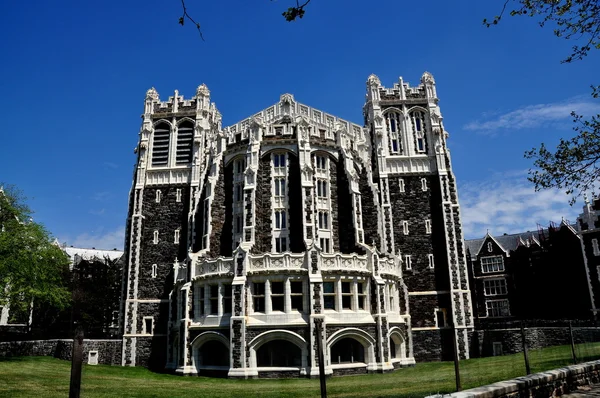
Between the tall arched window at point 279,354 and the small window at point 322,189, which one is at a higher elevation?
the small window at point 322,189

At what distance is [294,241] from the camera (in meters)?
34.0

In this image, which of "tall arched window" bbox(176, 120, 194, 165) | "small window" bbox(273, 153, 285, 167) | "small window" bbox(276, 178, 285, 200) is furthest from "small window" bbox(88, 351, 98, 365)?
"small window" bbox(273, 153, 285, 167)

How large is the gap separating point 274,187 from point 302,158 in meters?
3.05

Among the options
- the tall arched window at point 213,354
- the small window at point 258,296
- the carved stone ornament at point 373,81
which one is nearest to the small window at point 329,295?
the small window at point 258,296

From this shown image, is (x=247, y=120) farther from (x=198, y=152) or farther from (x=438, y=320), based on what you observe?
(x=438, y=320)

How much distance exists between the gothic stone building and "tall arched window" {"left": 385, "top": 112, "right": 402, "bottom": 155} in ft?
0.44

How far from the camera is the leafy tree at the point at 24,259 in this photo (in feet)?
92.1

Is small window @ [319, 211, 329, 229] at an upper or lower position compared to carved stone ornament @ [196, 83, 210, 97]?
lower

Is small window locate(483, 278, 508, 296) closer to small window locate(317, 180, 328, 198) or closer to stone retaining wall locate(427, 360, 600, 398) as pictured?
small window locate(317, 180, 328, 198)

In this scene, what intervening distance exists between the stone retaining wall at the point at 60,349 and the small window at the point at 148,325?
6.90 feet

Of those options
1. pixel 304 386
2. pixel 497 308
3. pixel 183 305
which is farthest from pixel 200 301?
pixel 497 308

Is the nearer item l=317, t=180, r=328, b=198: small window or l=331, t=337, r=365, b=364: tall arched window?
l=331, t=337, r=365, b=364: tall arched window

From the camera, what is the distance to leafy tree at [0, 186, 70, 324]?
2806 cm

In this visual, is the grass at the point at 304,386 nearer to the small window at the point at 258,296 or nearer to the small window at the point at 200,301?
the small window at the point at 200,301
